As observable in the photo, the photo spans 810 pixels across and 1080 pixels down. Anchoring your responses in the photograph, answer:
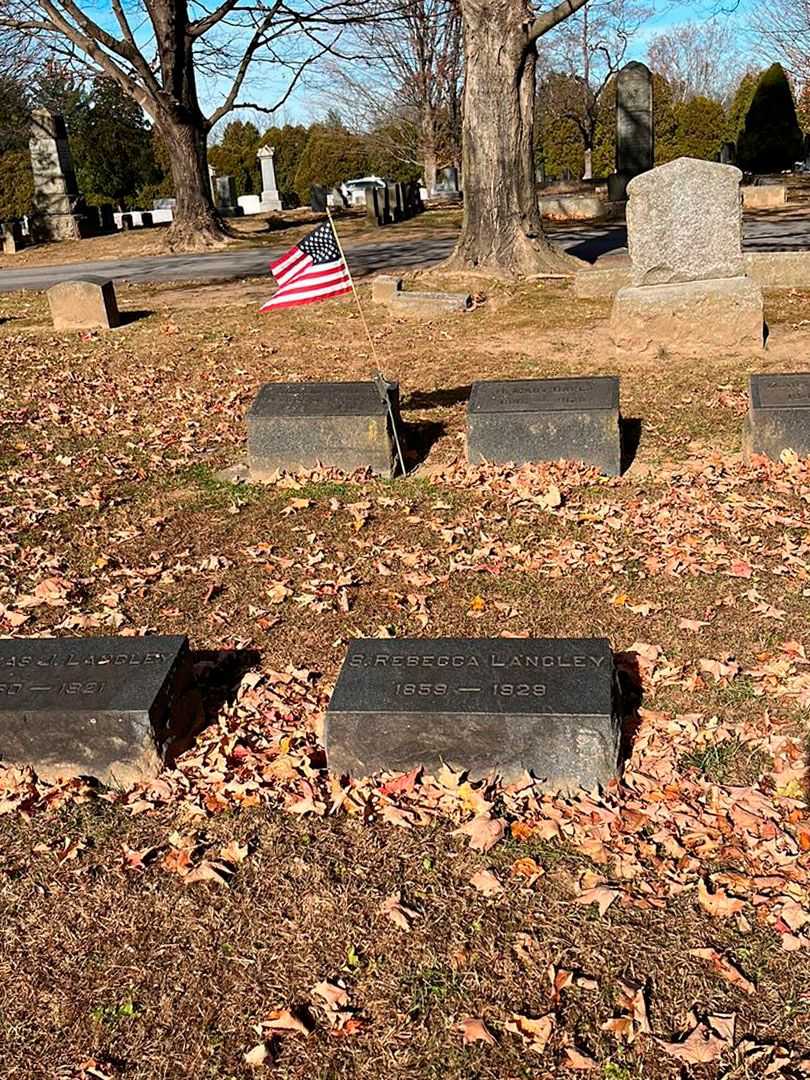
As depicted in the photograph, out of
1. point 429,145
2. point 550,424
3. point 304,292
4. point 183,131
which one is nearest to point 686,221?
point 550,424

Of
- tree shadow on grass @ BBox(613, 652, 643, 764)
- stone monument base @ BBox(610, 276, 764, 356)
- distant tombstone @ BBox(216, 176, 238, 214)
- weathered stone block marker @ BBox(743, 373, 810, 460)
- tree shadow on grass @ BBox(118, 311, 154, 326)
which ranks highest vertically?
distant tombstone @ BBox(216, 176, 238, 214)

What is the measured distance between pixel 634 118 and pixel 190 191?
1088 centimetres

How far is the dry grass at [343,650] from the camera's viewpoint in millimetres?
2859

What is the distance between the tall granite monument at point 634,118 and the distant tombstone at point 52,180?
1602cm

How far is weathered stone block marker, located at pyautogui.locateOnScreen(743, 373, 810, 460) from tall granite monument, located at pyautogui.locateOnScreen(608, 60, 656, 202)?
17277 millimetres

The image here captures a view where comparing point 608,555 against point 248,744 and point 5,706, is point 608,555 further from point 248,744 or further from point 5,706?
point 5,706

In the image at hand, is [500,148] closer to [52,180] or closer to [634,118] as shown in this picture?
[634,118]

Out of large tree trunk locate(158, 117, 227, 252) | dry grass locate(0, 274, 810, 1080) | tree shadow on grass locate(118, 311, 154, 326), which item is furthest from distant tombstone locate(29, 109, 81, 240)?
dry grass locate(0, 274, 810, 1080)

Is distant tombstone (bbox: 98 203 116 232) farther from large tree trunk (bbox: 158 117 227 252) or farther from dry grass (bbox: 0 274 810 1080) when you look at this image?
dry grass (bbox: 0 274 810 1080)

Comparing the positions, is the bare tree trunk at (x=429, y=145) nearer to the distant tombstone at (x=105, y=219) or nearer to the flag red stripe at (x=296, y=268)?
the distant tombstone at (x=105, y=219)

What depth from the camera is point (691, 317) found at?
32.8 ft

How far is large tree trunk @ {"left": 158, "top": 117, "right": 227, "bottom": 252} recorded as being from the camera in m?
22.5

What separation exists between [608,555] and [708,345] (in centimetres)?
512

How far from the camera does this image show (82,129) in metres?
43.1
